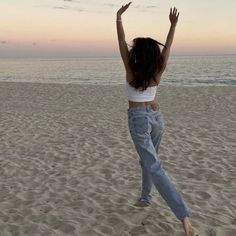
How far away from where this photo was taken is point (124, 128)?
11.6m

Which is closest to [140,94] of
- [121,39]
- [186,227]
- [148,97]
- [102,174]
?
[148,97]

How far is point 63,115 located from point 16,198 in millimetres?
9075

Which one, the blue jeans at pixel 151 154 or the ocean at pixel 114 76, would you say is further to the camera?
the ocean at pixel 114 76

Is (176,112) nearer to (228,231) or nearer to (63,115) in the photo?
(63,115)

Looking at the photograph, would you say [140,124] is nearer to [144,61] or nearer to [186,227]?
[144,61]

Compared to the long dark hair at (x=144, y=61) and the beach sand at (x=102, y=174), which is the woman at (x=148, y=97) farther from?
the beach sand at (x=102, y=174)

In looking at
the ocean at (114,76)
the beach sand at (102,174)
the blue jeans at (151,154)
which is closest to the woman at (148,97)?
the blue jeans at (151,154)

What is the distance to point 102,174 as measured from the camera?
22.7 feet

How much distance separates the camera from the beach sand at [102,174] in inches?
187

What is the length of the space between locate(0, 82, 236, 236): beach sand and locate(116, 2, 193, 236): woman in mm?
670

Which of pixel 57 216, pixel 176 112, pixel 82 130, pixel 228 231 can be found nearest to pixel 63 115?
pixel 82 130

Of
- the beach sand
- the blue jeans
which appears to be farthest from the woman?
the beach sand

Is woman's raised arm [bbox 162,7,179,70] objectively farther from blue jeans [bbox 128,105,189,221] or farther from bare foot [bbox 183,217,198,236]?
bare foot [bbox 183,217,198,236]

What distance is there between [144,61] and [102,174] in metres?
3.50
